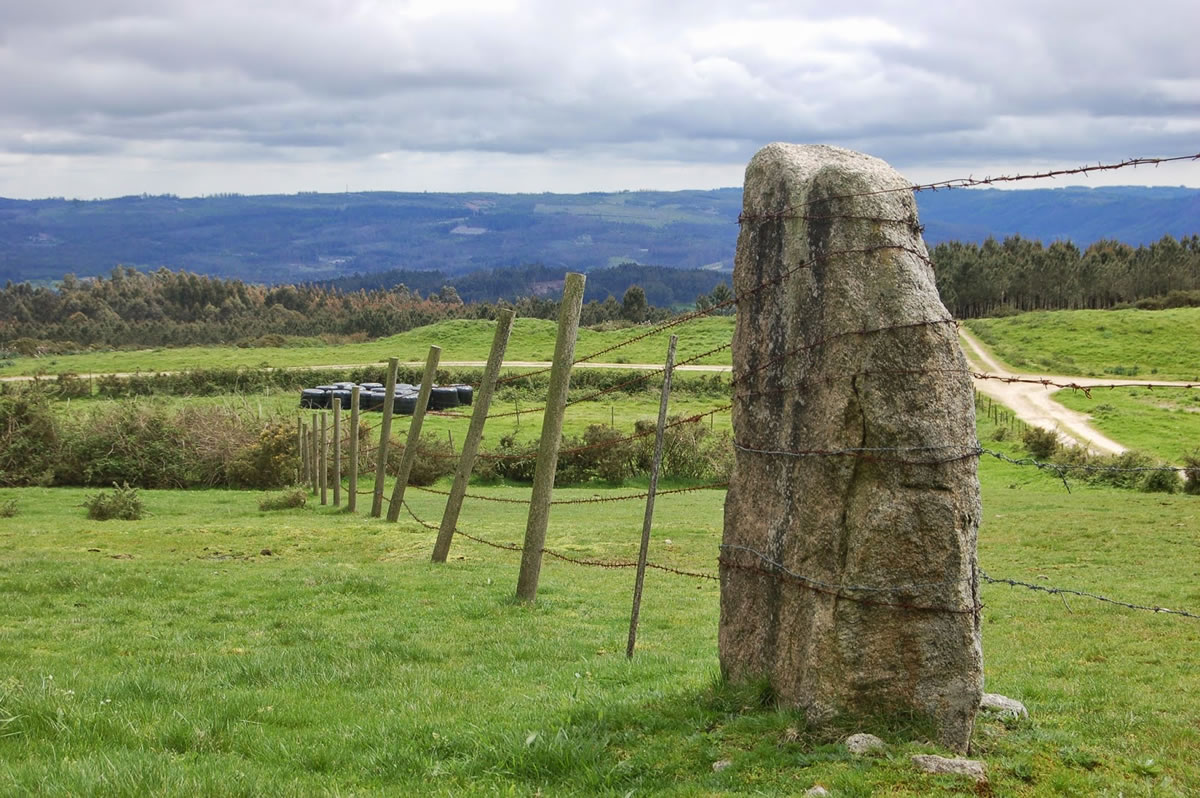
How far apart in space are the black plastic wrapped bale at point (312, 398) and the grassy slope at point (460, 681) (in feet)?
109

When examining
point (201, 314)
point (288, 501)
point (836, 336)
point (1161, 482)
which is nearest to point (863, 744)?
point (836, 336)

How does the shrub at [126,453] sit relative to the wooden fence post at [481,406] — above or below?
below

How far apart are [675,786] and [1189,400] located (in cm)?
6393

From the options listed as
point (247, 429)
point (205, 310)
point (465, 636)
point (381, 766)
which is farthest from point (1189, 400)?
point (205, 310)

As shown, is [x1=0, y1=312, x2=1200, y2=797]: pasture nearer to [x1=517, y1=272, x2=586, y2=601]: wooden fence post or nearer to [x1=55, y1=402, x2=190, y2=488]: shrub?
[x1=517, y1=272, x2=586, y2=601]: wooden fence post

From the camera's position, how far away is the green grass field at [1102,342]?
75.9 m

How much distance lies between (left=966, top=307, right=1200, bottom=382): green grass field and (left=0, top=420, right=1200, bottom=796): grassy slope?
6238 cm

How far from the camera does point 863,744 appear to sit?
20.6 ft

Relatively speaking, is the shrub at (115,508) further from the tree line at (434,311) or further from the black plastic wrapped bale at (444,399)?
the tree line at (434,311)

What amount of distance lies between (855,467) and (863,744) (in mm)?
1773

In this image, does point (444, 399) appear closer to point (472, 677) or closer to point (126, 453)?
point (126, 453)

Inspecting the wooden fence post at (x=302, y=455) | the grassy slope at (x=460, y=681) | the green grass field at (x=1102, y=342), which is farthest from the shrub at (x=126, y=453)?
the green grass field at (x=1102, y=342)

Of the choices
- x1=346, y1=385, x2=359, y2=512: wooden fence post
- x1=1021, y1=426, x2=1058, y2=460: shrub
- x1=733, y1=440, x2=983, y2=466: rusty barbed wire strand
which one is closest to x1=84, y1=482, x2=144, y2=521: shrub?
x1=346, y1=385, x2=359, y2=512: wooden fence post

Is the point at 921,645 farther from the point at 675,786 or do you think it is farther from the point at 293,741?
the point at 293,741
